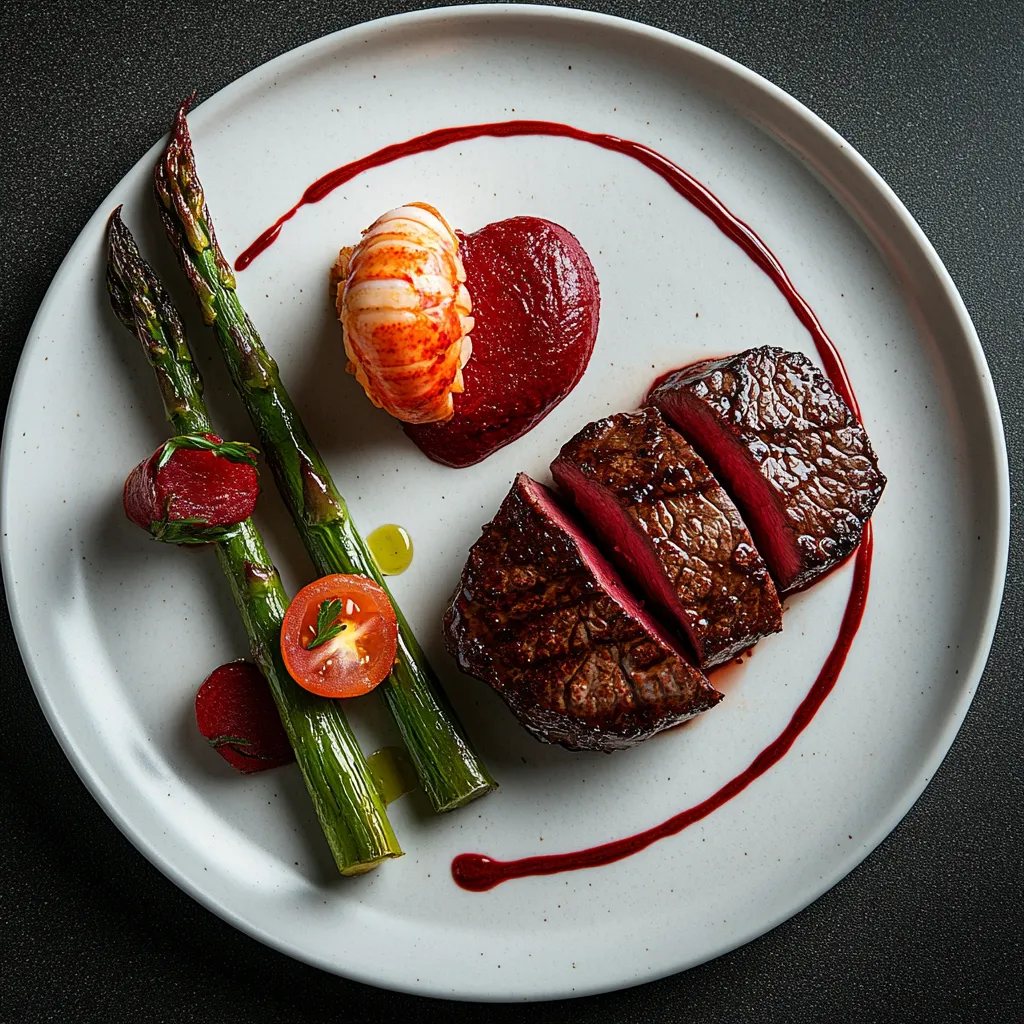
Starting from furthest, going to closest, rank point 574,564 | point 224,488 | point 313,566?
point 313,566 → point 224,488 → point 574,564

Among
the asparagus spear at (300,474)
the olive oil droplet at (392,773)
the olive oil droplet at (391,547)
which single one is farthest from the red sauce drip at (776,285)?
the olive oil droplet at (391,547)

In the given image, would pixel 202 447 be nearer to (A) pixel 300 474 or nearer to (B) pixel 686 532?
(A) pixel 300 474

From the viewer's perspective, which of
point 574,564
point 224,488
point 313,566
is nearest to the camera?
point 574,564

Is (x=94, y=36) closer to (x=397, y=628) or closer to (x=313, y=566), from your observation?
(x=313, y=566)

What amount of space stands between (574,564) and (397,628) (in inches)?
32.8

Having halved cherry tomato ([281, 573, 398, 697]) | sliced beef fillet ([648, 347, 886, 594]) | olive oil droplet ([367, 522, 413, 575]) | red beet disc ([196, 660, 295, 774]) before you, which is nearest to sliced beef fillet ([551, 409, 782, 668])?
A: sliced beef fillet ([648, 347, 886, 594])

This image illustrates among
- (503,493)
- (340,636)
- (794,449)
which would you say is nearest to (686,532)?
(794,449)

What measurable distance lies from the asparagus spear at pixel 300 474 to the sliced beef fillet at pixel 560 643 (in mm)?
363

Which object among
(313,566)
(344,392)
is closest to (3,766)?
(313,566)

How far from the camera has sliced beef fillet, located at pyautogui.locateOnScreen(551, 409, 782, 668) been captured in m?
3.08

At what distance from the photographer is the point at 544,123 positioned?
371cm

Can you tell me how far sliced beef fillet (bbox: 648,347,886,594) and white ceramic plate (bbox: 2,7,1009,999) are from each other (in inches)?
19.5

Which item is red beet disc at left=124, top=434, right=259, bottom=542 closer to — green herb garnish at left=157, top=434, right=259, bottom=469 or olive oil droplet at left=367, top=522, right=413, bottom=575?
green herb garnish at left=157, top=434, right=259, bottom=469

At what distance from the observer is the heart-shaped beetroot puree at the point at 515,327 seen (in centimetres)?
346
